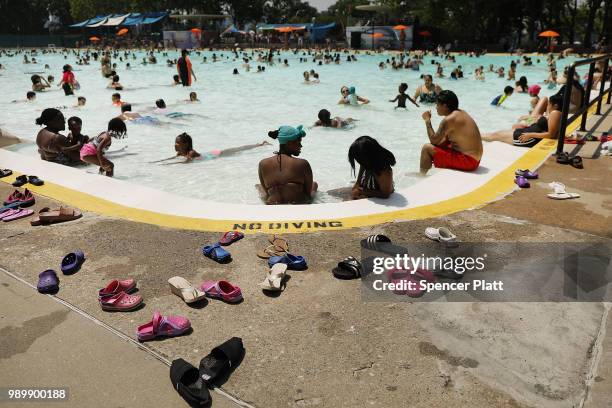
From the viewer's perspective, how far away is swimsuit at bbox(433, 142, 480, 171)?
6.41 m

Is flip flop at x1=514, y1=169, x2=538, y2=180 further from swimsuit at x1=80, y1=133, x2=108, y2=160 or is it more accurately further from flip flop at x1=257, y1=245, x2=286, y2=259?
swimsuit at x1=80, y1=133, x2=108, y2=160

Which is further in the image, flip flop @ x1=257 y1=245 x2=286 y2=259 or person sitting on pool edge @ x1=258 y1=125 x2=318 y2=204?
person sitting on pool edge @ x1=258 y1=125 x2=318 y2=204

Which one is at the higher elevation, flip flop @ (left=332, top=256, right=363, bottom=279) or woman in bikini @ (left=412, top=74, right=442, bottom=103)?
woman in bikini @ (left=412, top=74, right=442, bottom=103)

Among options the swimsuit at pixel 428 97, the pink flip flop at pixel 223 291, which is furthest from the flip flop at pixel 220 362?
the swimsuit at pixel 428 97

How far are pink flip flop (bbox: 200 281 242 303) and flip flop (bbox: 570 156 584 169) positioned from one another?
17.0 ft

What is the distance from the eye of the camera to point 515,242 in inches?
161

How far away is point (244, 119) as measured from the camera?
1445cm

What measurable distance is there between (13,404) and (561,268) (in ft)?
12.1

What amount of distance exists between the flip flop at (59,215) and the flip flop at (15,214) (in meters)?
0.37

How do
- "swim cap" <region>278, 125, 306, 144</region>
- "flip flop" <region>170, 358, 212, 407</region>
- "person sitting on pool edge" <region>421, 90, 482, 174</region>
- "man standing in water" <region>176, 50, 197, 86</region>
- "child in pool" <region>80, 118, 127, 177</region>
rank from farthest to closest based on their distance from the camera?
"man standing in water" <region>176, 50, 197, 86</region> → "child in pool" <region>80, 118, 127, 177</region> → "person sitting on pool edge" <region>421, 90, 482, 174</region> → "swim cap" <region>278, 125, 306, 144</region> → "flip flop" <region>170, 358, 212, 407</region>

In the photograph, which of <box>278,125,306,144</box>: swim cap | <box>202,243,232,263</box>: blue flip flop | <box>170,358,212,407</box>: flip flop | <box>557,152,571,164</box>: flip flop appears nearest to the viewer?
<box>170,358,212,407</box>: flip flop

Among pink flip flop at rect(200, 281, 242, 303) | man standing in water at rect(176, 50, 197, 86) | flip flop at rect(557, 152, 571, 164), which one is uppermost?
man standing in water at rect(176, 50, 197, 86)

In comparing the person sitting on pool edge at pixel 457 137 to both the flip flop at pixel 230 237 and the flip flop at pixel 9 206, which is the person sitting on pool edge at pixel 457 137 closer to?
the flip flop at pixel 230 237

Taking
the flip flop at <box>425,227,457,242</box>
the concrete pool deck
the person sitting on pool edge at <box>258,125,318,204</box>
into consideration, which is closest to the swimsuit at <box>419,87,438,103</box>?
the person sitting on pool edge at <box>258,125,318,204</box>
